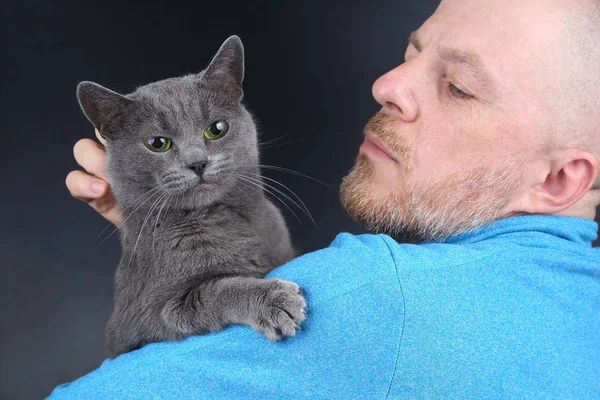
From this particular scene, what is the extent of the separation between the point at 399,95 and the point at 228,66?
0.45m

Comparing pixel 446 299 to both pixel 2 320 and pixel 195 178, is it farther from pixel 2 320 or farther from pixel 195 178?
pixel 2 320

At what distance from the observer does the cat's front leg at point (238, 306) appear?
104 cm

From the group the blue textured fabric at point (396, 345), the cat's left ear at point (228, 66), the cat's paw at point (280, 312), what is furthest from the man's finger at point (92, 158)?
the cat's paw at point (280, 312)

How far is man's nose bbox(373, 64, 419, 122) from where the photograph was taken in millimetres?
1341

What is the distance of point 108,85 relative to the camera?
2.33m

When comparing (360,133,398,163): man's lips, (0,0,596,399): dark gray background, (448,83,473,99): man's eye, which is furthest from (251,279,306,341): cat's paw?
(0,0,596,399): dark gray background

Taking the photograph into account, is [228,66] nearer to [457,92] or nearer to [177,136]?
[177,136]

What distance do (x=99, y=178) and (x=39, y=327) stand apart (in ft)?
3.81

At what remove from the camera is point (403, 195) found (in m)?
1.34

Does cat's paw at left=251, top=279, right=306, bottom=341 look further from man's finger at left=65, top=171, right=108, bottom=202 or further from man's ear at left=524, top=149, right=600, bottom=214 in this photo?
man's finger at left=65, top=171, right=108, bottom=202

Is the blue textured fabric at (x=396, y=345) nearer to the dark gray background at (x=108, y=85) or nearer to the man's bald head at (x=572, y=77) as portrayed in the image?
the man's bald head at (x=572, y=77)

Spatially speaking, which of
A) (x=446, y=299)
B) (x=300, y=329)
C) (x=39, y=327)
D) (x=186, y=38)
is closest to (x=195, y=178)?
(x=300, y=329)

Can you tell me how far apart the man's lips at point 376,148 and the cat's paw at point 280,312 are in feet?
1.57

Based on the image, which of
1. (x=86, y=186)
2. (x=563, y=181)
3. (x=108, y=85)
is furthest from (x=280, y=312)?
(x=108, y=85)
